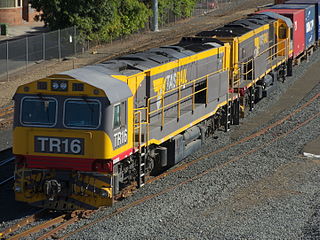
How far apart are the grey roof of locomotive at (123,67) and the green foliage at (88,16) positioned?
22.8 m

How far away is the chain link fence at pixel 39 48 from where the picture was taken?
37625 millimetres

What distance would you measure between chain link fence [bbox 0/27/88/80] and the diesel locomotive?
1876 cm

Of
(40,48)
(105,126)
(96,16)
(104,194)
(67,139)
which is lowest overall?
(104,194)

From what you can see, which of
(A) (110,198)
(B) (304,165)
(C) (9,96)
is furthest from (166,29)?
(A) (110,198)

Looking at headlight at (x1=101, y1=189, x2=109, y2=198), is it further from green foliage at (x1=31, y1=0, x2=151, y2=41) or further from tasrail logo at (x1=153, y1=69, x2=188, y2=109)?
green foliage at (x1=31, y1=0, x2=151, y2=41)

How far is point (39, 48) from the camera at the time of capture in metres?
41.0

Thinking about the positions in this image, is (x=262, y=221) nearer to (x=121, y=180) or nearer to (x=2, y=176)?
(x=121, y=180)

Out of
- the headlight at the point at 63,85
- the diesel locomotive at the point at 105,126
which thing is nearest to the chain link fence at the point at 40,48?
the diesel locomotive at the point at 105,126

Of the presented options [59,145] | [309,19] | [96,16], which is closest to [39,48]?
[96,16]

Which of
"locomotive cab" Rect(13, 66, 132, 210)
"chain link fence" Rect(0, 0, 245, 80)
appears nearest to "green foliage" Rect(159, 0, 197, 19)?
"chain link fence" Rect(0, 0, 245, 80)

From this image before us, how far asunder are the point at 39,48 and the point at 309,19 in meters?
16.8

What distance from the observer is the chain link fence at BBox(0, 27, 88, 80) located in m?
37.6

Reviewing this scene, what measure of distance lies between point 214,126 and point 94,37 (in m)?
24.8

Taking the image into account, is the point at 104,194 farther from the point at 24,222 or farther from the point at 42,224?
the point at 24,222
